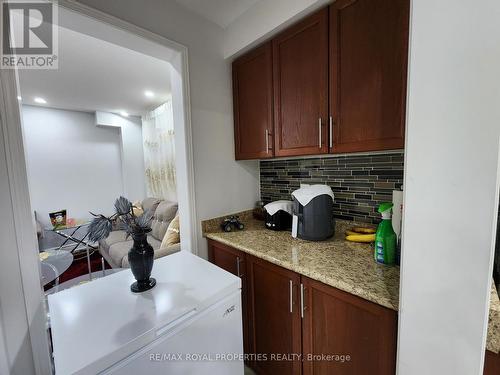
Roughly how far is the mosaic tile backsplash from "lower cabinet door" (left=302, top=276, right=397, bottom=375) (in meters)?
0.67

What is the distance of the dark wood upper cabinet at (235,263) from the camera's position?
1.32 m

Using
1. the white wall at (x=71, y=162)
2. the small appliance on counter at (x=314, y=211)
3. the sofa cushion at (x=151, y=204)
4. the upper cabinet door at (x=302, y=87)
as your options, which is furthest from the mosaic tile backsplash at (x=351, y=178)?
the white wall at (x=71, y=162)

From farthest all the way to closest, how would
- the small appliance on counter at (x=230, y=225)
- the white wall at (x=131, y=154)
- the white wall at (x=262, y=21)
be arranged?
the white wall at (x=131, y=154)
the small appliance on counter at (x=230, y=225)
the white wall at (x=262, y=21)

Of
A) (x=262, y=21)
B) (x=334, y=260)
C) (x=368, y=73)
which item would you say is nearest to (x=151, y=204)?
(x=262, y=21)

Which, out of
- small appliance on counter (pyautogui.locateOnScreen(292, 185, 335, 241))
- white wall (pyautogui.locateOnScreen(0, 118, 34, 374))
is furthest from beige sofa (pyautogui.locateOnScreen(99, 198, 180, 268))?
small appliance on counter (pyautogui.locateOnScreen(292, 185, 335, 241))

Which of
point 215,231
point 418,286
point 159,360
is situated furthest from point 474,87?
point 215,231

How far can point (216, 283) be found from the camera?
959 mm

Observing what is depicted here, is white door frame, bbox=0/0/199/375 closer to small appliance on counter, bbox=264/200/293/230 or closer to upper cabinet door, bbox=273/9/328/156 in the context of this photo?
upper cabinet door, bbox=273/9/328/156

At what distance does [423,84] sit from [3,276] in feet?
5.20

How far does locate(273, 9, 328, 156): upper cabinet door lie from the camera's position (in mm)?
1152

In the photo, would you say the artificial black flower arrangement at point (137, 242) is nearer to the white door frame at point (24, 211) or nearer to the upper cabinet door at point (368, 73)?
the white door frame at point (24, 211)

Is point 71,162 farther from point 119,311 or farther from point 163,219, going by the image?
point 119,311

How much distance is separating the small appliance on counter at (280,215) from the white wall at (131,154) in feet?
10.9

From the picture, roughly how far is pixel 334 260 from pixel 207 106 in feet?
4.23
